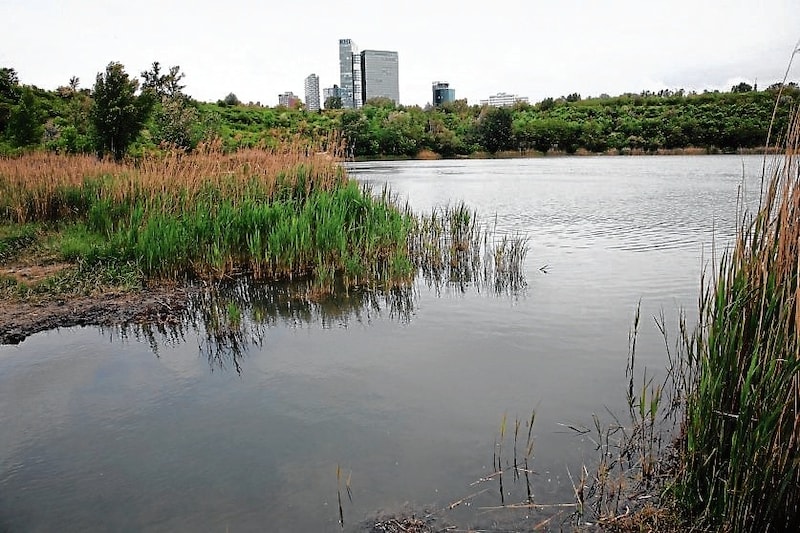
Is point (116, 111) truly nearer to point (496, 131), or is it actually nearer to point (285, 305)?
point (285, 305)

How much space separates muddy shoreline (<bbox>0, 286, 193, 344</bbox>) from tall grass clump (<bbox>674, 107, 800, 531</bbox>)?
17.4 feet

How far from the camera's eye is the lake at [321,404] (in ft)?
11.1

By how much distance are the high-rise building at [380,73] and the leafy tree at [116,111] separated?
372 ft

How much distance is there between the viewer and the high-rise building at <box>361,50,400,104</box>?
130 meters

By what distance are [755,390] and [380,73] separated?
136720 mm

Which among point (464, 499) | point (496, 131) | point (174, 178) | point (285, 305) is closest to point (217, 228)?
point (285, 305)

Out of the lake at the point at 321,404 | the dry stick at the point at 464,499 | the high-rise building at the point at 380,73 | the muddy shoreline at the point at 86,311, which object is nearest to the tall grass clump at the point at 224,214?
the lake at the point at 321,404

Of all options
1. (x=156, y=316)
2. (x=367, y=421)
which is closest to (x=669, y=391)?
(x=367, y=421)

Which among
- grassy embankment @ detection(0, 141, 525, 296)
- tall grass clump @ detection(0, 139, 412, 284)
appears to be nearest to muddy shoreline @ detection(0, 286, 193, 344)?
grassy embankment @ detection(0, 141, 525, 296)

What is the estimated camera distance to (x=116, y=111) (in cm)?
1795

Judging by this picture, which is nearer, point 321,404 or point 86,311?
point 321,404

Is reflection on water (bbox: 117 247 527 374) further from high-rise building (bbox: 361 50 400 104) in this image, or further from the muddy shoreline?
Answer: high-rise building (bbox: 361 50 400 104)

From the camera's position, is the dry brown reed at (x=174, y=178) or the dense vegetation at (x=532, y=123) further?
the dense vegetation at (x=532, y=123)

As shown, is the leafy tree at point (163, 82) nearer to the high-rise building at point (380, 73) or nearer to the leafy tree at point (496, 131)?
the leafy tree at point (496, 131)
